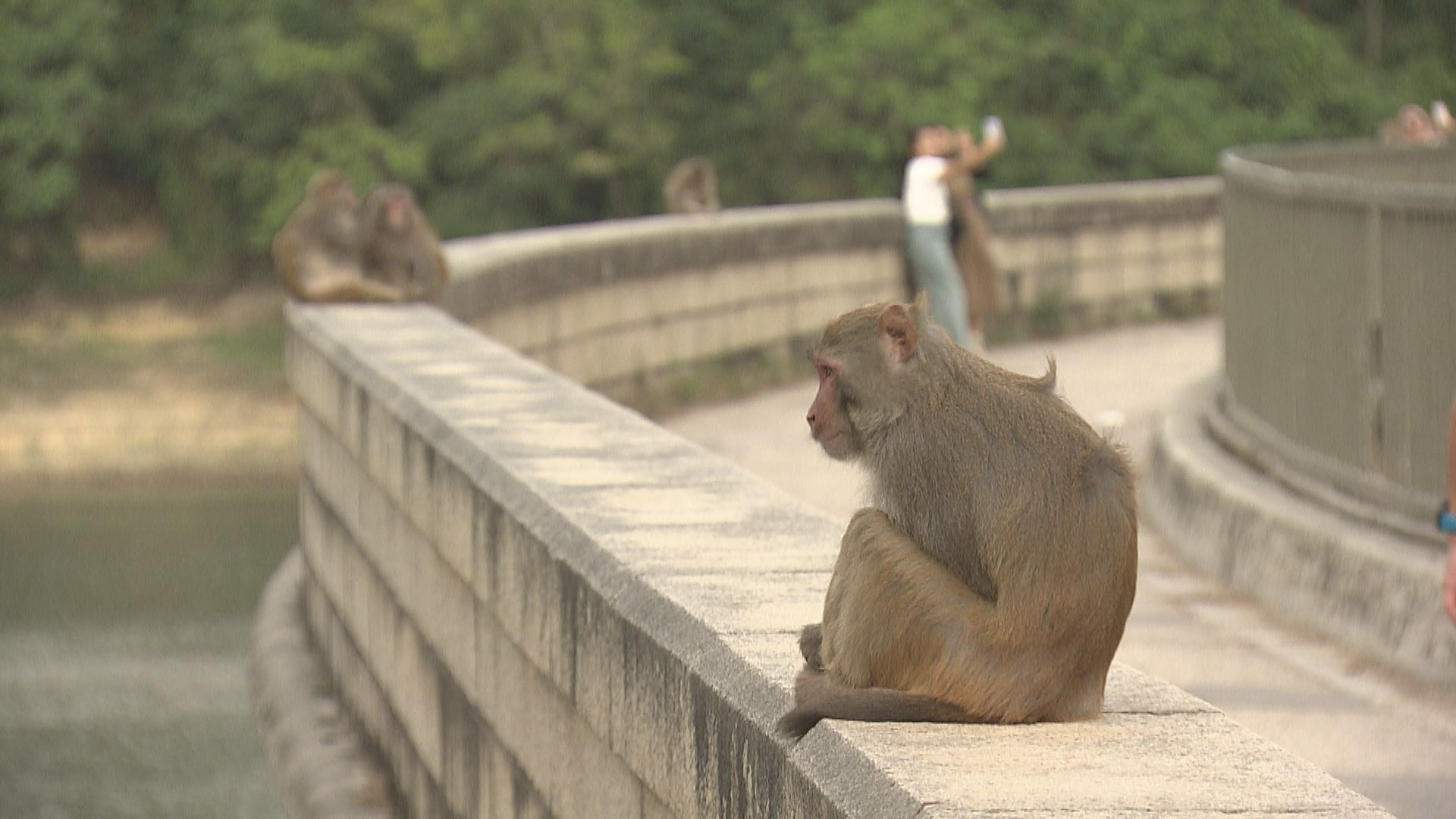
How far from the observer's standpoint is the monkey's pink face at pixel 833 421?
3777mm

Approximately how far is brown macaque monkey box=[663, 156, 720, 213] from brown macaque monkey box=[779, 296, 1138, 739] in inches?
602

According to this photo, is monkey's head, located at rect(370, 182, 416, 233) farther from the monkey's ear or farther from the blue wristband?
the monkey's ear

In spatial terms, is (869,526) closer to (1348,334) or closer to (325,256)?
(1348,334)

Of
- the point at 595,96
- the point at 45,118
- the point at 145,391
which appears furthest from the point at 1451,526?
the point at 45,118

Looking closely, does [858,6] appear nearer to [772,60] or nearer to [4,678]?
[772,60]

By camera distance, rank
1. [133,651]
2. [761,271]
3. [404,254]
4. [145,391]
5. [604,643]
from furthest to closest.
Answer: [145,391], [133,651], [761,271], [404,254], [604,643]

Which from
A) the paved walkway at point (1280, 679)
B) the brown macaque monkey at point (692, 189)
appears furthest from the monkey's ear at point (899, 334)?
the brown macaque monkey at point (692, 189)

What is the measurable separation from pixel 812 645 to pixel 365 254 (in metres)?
8.73

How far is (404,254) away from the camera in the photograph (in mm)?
11953

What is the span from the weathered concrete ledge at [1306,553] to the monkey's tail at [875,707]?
3.88m

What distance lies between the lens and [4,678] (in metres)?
14.8

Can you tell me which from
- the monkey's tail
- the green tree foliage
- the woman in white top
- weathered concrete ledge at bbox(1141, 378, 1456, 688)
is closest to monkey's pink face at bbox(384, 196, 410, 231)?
the woman in white top

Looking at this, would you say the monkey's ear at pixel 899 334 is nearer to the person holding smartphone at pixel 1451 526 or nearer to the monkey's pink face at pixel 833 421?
the monkey's pink face at pixel 833 421

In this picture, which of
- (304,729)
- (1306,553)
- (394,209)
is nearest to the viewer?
(1306,553)
